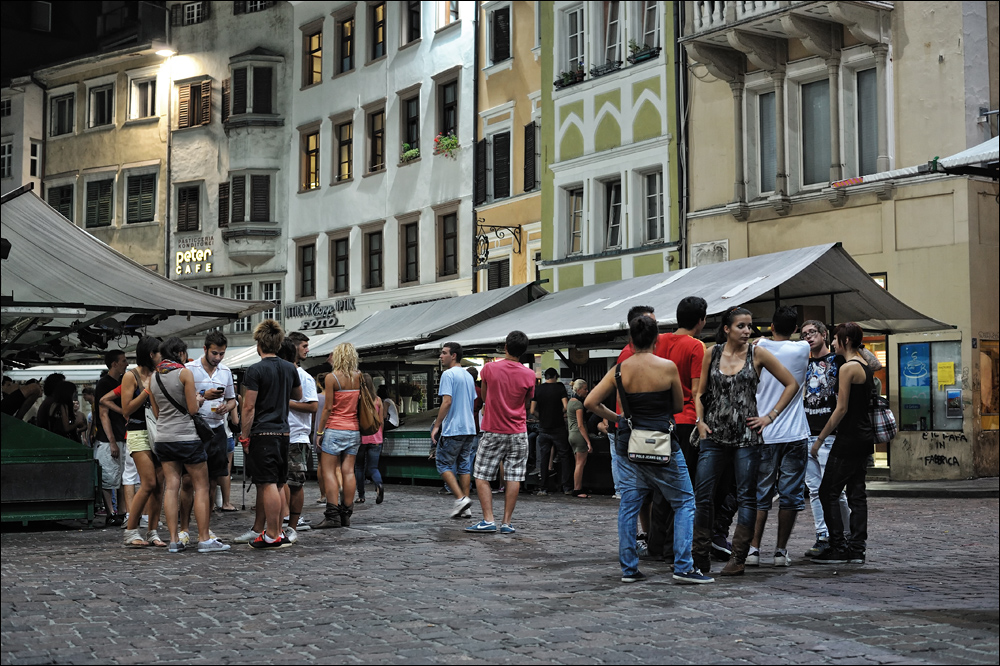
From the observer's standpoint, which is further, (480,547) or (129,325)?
(129,325)

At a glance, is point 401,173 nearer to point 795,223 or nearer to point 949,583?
point 795,223

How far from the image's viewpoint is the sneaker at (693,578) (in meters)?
8.31

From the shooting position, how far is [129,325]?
57.0 ft

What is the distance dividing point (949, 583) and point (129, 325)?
12002 mm

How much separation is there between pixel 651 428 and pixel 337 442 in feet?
15.9

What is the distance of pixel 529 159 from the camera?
102 feet

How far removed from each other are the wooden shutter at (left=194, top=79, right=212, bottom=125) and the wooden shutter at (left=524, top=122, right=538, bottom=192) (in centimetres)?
1586

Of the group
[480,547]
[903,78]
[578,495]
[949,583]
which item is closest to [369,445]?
[578,495]

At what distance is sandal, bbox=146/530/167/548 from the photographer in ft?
36.5

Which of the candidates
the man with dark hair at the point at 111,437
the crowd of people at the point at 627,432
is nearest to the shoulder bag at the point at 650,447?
the crowd of people at the point at 627,432

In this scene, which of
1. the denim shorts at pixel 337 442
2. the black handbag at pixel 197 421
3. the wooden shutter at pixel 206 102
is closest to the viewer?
the black handbag at pixel 197 421

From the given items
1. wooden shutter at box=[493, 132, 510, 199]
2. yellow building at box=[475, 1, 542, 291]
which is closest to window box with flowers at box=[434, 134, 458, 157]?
yellow building at box=[475, 1, 542, 291]

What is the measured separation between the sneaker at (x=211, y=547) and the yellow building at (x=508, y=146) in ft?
67.2

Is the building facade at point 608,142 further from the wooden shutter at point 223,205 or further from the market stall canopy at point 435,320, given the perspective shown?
the wooden shutter at point 223,205
